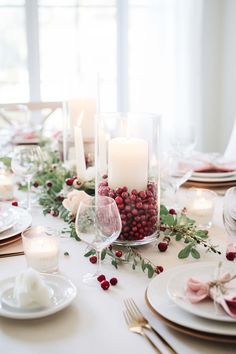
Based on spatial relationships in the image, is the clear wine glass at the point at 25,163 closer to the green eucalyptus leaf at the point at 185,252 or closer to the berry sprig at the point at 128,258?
the berry sprig at the point at 128,258

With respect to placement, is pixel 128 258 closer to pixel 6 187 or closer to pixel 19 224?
pixel 19 224

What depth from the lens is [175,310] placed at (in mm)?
1024

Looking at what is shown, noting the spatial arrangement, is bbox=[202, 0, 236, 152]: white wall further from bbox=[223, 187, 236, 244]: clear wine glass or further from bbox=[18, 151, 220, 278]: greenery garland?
bbox=[223, 187, 236, 244]: clear wine glass

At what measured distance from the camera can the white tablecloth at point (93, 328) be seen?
94 cm

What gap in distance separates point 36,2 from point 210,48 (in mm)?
1359

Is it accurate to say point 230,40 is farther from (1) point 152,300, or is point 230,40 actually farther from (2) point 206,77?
(1) point 152,300

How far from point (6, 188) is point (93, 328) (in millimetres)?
986

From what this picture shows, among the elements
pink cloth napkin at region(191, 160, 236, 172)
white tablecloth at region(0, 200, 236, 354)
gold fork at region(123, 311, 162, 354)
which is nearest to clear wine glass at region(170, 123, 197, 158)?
pink cloth napkin at region(191, 160, 236, 172)

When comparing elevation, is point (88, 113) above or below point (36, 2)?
below

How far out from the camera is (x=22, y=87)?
4.36m

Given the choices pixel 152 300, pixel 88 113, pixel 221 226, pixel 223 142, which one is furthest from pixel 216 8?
pixel 152 300

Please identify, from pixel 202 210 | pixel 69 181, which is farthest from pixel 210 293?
pixel 69 181

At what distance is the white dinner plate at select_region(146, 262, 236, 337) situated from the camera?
0.96 m

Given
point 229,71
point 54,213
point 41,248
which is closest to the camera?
point 41,248
